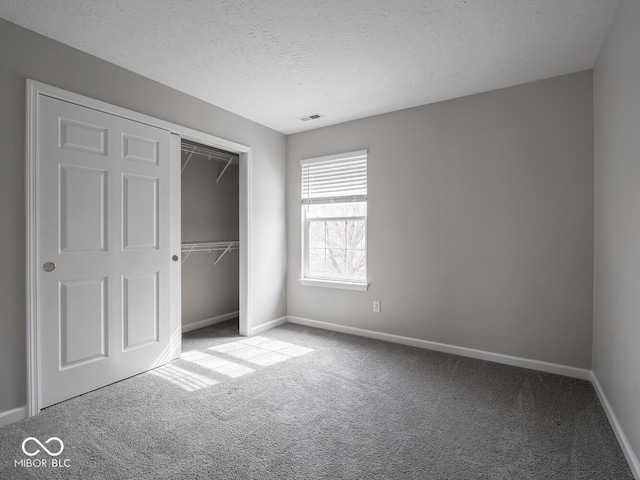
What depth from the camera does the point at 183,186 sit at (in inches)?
166

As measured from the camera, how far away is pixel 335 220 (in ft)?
13.9

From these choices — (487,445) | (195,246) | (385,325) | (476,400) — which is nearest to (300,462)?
(487,445)

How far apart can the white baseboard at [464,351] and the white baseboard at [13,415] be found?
111 inches

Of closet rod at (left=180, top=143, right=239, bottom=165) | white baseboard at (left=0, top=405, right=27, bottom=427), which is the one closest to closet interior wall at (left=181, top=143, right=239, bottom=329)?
closet rod at (left=180, top=143, right=239, bottom=165)

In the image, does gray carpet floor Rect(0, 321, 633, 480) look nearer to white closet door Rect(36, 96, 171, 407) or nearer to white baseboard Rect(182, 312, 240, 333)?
white closet door Rect(36, 96, 171, 407)

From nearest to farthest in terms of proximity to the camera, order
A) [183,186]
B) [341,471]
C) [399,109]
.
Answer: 1. [341,471]
2. [399,109]
3. [183,186]

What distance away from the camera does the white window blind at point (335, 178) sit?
402 cm

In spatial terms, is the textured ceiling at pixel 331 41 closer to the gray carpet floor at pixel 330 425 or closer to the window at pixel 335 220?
the window at pixel 335 220

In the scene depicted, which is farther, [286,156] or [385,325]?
[286,156]

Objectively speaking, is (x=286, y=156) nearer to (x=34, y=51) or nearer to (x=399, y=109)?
(x=399, y=109)

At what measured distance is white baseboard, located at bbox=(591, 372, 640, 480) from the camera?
1724 millimetres

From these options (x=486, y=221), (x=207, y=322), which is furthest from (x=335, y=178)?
(x=207, y=322)

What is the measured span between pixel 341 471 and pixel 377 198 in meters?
2.75

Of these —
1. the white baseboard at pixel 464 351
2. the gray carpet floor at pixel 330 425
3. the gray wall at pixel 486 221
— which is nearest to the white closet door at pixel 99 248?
the gray carpet floor at pixel 330 425
